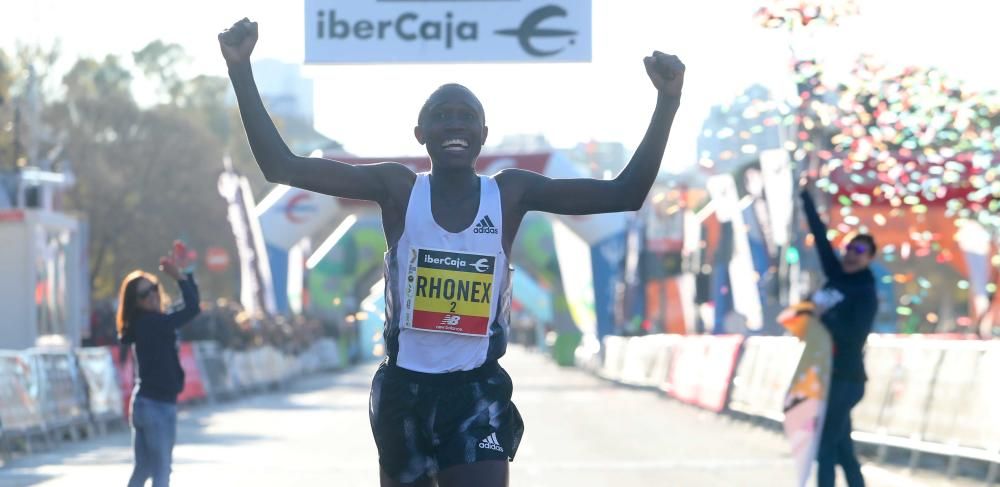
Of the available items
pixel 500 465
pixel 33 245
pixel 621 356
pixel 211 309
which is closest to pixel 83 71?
pixel 621 356

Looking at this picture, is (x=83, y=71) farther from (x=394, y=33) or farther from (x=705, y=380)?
(x=394, y=33)

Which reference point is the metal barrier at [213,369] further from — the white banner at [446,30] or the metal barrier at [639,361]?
the white banner at [446,30]

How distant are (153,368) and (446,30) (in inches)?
186

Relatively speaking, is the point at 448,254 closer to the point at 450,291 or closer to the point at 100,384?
the point at 450,291

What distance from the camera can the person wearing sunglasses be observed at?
10.9 m

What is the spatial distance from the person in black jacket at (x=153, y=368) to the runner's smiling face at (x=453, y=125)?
525 centimetres

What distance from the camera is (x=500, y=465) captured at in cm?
588

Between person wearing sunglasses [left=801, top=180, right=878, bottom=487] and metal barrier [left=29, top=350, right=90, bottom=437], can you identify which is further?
metal barrier [left=29, top=350, right=90, bottom=437]

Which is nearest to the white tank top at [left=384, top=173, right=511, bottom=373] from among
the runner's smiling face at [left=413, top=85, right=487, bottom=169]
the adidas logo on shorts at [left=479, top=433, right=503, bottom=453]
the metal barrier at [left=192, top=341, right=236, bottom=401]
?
the runner's smiling face at [left=413, top=85, right=487, bottom=169]

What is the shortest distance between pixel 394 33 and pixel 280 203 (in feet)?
57.0

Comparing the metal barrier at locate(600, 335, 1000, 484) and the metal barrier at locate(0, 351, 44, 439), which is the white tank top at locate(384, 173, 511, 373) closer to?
the metal barrier at locate(600, 335, 1000, 484)

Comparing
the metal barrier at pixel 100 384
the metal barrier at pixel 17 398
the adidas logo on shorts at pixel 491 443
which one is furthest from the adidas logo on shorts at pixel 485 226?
the metal barrier at pixel 100 384

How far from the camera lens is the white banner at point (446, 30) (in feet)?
49.1

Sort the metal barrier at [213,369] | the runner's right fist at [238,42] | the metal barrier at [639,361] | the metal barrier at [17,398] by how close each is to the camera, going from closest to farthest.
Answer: the runner's right fist at [238,42] → the metal barrier at [17,398] → the metal barrier at [213,369] → the metal barrier at [639,361]
